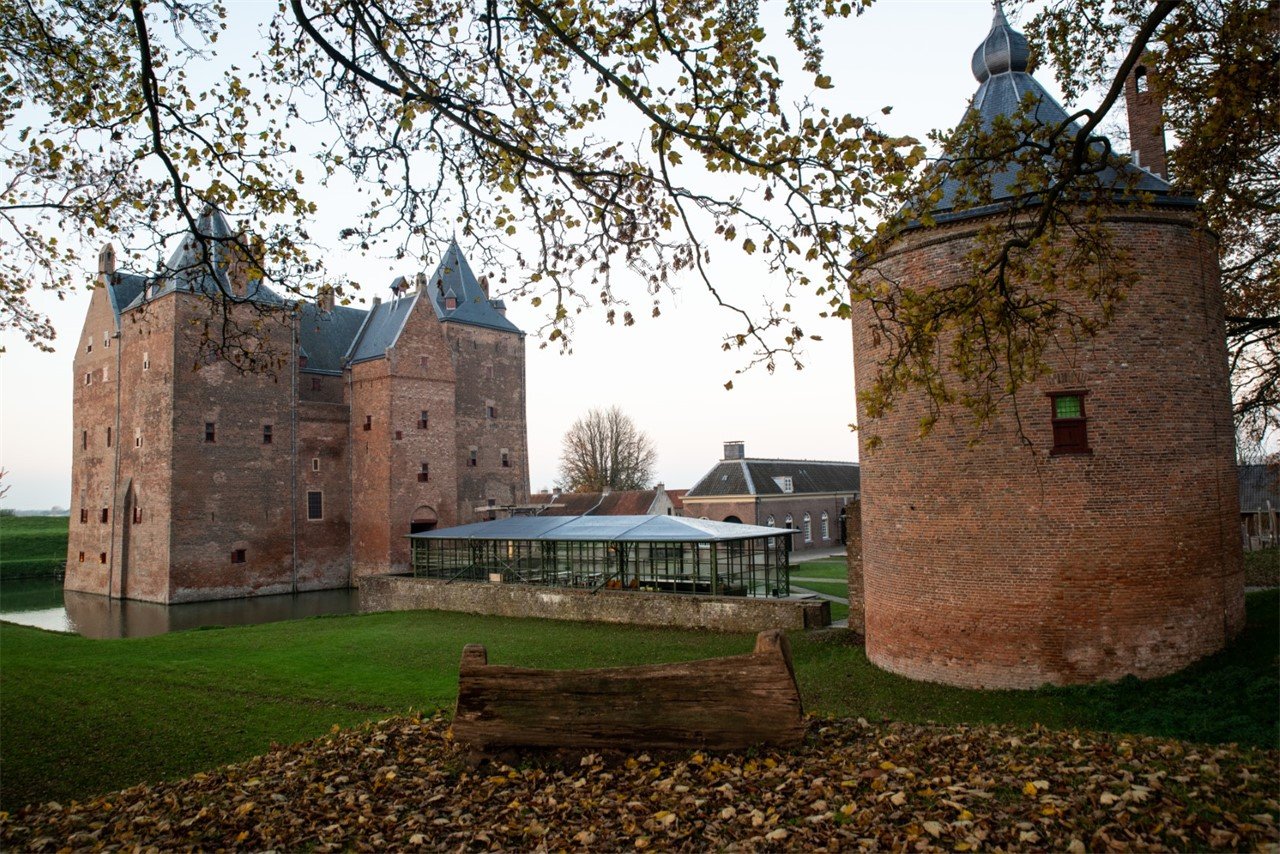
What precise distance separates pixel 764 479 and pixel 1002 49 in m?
35.9

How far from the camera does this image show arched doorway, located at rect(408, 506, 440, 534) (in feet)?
137

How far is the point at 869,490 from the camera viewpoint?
14164mm

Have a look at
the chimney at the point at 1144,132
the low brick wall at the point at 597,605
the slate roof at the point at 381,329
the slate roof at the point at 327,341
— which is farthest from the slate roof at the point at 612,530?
the slate roof at the point at 327,341

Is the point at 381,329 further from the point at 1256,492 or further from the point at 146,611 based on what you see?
the point at 1256,492

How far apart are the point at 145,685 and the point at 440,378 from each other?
29984 mm

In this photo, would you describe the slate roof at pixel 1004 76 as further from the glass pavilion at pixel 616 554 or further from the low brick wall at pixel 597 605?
the glass pavilion at pixel 616 554

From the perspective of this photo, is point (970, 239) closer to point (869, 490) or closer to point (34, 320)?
point (869, 490)

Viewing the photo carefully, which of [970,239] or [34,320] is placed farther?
[970,239]

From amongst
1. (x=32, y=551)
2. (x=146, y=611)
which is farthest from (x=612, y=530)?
(x=32, y=551)

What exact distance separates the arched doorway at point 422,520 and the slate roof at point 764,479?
15546mm

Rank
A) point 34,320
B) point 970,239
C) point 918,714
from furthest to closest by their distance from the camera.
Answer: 1. point 970,239
2. point 918,714
3. point 34,320

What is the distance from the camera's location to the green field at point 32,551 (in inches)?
1891

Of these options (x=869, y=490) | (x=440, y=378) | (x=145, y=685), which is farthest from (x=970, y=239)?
(x=440, y=378)

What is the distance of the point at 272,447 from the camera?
39.9 m
